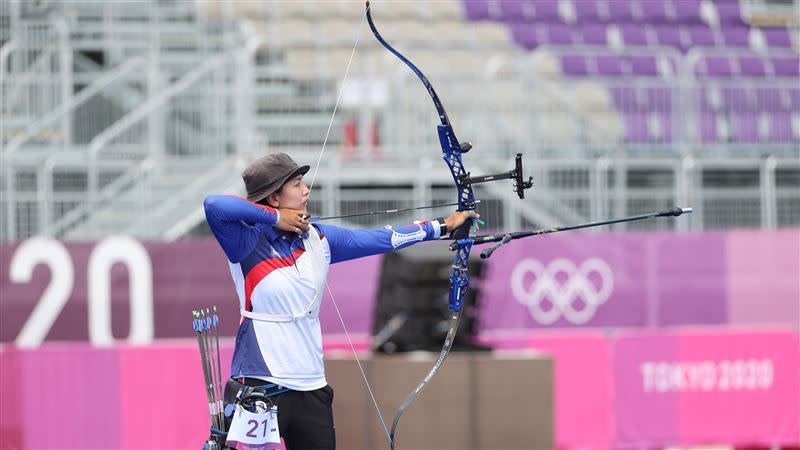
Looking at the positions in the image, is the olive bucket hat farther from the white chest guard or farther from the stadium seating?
the stadium seating

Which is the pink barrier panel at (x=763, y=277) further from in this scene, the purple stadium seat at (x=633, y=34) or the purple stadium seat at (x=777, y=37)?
the purple stadium seat at (x=777, y=37)

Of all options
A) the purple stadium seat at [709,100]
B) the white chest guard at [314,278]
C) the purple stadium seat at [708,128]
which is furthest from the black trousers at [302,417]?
the purple stadium seat at [708,128]

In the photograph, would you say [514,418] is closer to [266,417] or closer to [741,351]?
[741,351]

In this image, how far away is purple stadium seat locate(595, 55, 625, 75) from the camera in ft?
45.6

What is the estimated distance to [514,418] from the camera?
820cm

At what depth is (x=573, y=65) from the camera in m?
13.9

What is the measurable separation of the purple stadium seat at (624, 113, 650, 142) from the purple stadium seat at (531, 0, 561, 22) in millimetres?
2785

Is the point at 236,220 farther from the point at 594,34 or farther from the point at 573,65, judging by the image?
the point at 594,34

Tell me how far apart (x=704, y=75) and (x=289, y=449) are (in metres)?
10.2

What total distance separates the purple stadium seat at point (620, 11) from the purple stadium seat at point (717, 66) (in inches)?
57.8

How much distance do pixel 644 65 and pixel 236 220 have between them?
10308 mm

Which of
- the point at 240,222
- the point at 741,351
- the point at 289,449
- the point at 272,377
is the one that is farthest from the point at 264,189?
the point at 741,351

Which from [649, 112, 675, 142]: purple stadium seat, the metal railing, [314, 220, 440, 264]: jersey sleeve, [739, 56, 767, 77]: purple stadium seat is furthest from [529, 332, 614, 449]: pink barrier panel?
[739, 56, 767, 77]: purple stadium seat

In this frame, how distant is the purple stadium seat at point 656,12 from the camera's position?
15.5 metres
